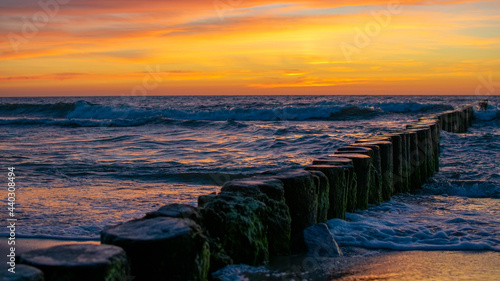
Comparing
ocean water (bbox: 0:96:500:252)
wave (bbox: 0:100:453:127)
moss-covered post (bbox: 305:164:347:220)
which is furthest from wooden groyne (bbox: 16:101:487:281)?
wave (bbox: 0:100:453:127)

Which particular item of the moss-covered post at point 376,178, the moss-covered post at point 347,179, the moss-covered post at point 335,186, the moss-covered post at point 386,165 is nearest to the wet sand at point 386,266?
the moss-covered post at point 335,186

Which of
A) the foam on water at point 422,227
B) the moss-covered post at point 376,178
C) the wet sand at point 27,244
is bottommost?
the foam on water at point 422,227

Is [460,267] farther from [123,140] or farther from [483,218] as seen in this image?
[123,140]

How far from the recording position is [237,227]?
306 centimetres

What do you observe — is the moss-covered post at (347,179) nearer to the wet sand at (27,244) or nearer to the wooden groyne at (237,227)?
the wooden groyne at (237,227)

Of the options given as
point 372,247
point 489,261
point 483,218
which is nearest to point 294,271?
point 372,247

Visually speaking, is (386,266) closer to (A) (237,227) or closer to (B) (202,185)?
(A) (237,227)

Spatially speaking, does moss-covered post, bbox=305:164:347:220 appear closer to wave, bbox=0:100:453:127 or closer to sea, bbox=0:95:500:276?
sea, bbox=0:95:500:276

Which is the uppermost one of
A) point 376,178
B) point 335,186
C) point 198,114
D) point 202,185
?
point 198,114

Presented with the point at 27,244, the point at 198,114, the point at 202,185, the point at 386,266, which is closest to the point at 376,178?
the point at 386,266

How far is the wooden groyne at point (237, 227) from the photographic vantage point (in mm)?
2043

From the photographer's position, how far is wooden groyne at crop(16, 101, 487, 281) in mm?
2043

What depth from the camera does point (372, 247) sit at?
378cm

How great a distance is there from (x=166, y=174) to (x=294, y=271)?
4.91 metres
